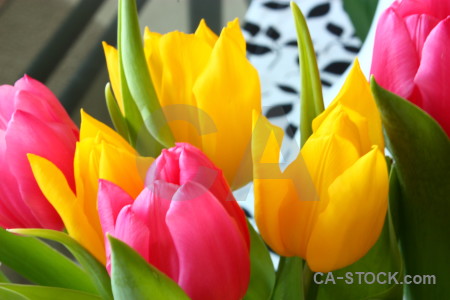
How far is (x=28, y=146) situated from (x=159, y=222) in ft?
0.17

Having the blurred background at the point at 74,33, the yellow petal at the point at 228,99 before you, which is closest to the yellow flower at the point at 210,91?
the yellow petal at the point at 228,99

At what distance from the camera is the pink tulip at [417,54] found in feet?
0.76

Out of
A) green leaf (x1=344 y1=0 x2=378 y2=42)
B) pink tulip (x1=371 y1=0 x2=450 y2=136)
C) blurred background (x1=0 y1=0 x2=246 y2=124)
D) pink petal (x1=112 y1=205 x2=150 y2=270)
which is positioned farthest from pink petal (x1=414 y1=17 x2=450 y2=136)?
blurred background (x1=0 y1=0 x2=246 y2=124)

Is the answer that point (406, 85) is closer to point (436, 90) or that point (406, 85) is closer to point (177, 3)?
point (436, 90)

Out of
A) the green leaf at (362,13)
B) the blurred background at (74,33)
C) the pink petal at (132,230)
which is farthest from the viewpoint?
the blurred background at (74,33)

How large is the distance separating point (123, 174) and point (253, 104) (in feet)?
0.19

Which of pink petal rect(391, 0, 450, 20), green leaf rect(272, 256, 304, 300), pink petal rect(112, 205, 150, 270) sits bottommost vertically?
green leaf rect(272, 256, 304, 300)

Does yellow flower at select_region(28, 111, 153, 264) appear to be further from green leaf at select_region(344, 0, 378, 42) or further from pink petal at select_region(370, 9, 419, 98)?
green leaf at select_region(344, 0, 378, 42)

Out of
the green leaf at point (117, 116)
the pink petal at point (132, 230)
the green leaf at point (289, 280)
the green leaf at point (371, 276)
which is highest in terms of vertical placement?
the green leaf at point (117, 116)

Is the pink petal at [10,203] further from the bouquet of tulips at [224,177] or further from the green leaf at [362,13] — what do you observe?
the green leaf at [362,13]

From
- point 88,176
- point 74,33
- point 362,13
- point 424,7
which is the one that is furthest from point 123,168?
point 74,33

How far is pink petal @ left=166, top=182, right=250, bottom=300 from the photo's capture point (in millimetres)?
199

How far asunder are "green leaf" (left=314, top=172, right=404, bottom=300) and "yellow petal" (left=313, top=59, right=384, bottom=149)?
0.15 ft

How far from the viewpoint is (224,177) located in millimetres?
221
